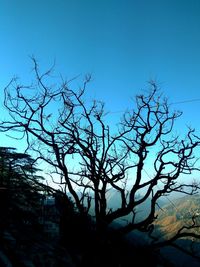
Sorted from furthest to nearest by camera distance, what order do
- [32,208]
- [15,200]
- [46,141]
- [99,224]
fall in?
[32,208], [15,200], [46,141], [99,224]

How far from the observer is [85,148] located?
14.1 meters

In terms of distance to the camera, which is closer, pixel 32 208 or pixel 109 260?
pixel 109 260

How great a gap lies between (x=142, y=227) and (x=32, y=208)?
1479 centimetres

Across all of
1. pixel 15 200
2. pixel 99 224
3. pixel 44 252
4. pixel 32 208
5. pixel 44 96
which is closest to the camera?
pixel 99 224

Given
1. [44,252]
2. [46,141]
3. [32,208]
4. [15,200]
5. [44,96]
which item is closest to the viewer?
[46,141]

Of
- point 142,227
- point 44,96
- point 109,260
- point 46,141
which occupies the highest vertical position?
point 44,96

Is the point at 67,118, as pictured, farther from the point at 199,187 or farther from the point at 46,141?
the point at 199,187

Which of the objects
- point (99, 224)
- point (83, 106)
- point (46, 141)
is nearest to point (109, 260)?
point (99, 224)

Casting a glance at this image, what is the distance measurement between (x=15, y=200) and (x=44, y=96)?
1264cm

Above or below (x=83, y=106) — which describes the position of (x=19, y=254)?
below

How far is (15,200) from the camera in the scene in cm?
2436

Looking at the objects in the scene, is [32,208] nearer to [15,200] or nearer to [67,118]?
[15,200]

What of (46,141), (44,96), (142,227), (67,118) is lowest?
(142,227)

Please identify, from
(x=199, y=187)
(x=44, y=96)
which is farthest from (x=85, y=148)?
(x=199, y=187)
